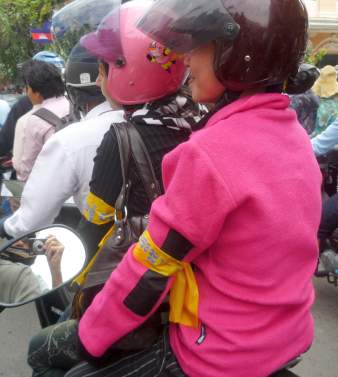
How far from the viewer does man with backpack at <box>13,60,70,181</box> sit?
3.65m

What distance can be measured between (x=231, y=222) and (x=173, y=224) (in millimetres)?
138

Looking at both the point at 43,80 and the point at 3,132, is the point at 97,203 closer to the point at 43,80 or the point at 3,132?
the point at 43,80

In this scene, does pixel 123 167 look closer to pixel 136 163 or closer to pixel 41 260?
pixel 136 163

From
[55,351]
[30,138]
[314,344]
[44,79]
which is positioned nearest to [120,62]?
[55,351]

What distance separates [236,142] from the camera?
45.6 inches

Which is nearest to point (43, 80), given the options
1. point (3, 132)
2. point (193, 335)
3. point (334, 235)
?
point (3, 132)

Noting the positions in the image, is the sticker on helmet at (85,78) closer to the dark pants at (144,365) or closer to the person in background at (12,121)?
the dark pants at (144,365)

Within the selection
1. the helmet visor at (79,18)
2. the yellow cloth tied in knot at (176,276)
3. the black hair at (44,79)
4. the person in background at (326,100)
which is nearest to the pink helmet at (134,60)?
the helmet visor at (79,18)

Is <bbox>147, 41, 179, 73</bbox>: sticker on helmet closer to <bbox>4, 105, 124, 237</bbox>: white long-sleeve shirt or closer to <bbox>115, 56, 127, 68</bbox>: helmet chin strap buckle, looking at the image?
<bbox>115, 56, 127, 68</bbox>: helmet chin strap buckle

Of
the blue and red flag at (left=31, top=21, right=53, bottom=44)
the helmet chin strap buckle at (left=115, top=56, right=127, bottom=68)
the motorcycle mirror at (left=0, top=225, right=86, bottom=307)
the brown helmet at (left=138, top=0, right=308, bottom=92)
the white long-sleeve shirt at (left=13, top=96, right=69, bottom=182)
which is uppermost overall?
the brown helmet at (left=138, top=0, right=308, bottom=92)

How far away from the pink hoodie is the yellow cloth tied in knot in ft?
0.06

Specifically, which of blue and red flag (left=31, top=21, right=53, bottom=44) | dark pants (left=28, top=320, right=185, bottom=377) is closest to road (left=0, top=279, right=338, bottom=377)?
dark pants (left=28, top=320, right=185, bottom=377)

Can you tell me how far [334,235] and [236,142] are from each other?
9.89 ft

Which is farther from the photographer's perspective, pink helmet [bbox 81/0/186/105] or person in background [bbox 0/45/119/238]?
person in background [bbox 0/45/119/238]
